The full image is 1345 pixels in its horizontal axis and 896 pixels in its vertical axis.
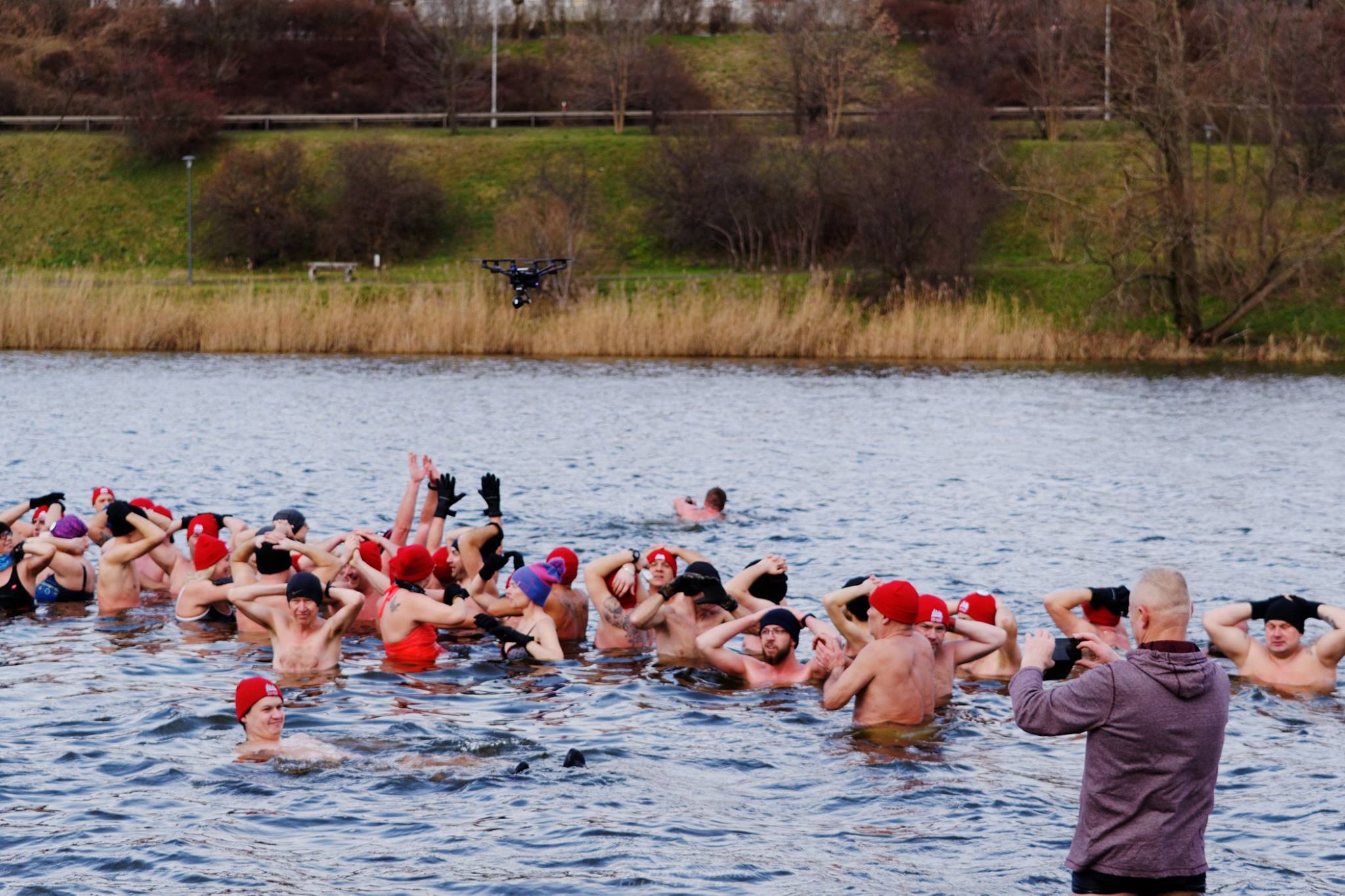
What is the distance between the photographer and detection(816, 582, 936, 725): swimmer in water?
11.0 m

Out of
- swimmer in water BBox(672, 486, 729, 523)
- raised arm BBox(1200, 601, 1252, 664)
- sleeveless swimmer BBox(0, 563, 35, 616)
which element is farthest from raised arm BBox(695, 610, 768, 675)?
swimmer in water BBox(672, 486, 729, 523)

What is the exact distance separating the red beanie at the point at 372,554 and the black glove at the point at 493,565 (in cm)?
96

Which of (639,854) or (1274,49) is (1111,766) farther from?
(1274,49)

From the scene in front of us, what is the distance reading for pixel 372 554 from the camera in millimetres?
14625

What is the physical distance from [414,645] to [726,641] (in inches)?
113

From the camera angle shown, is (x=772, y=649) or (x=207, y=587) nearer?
(x=772, y=649)

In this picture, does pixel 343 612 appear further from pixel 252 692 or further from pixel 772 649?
pixel 772 649

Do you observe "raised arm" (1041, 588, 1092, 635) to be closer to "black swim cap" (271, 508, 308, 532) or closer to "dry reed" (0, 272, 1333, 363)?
"black swim cap" (271, 508, 308, 532)

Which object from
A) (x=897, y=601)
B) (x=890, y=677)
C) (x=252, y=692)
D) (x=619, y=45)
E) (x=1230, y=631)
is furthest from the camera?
(x=619, y=45)

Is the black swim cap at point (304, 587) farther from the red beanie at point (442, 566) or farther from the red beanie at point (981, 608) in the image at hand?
the red beanie at point (981, 608)

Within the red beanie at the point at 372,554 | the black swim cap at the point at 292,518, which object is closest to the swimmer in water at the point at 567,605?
the red beanie at the point at 372,554

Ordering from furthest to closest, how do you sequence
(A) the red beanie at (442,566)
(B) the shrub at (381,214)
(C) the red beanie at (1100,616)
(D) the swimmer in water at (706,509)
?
(B) the shrub at (381,214)
(D) the swimmer in water at (706,509)
(A) the red beanie at (442,566)
(C) the red beanie at (1100,616)

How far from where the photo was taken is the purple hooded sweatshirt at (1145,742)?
6770mm

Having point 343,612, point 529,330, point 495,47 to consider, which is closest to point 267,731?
point 343,612
